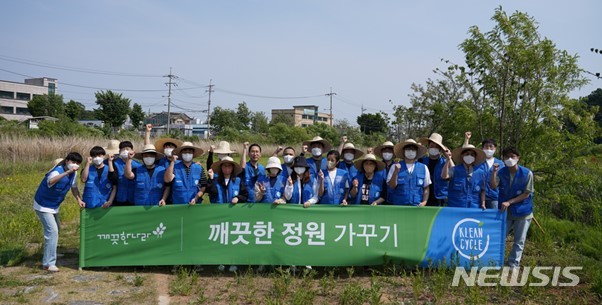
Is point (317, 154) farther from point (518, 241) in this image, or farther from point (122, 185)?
point (518, 241)

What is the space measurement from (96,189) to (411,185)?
453 cm

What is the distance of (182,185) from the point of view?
22.1 ft

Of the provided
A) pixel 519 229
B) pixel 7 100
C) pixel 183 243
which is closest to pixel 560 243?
pixel 519 229

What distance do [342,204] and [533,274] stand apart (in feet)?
8.75

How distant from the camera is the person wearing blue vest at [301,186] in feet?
21.8

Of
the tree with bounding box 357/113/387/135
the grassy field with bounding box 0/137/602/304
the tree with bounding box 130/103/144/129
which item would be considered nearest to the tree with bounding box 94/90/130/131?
the tree with bounding box 130/103/144/129

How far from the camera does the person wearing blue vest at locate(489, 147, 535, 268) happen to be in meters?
6.40

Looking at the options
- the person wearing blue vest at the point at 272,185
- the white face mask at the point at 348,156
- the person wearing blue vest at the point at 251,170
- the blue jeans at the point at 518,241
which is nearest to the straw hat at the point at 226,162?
the person wearing blue vest at the point at 251,170

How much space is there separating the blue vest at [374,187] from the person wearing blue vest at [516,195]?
1.55 metres

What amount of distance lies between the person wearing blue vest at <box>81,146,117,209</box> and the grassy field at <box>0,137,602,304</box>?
0.98 m

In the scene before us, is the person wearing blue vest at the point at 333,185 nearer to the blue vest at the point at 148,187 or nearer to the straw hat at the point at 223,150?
the straw hat at the point at 223,150

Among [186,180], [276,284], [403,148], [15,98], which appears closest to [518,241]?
[403,148]

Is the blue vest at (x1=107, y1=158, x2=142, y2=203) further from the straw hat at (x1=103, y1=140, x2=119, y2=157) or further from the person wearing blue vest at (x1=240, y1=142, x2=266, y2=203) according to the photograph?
the person wearing blue vest at (x1=240, y1=142, x2=266, y2=203)

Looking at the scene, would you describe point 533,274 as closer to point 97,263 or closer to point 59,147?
point 97,263
